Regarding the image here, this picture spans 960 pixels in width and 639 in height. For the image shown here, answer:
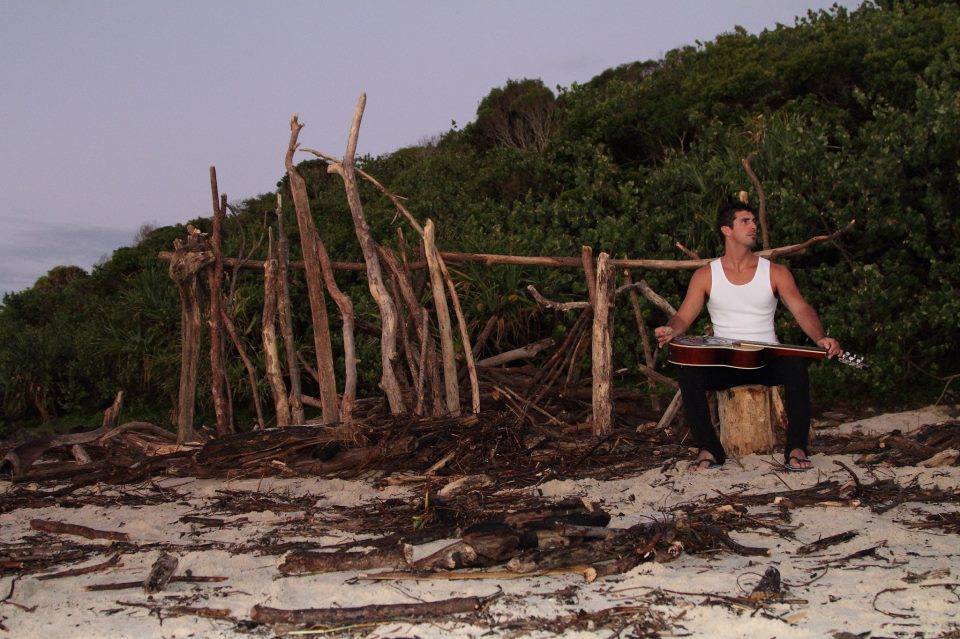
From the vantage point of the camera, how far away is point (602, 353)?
20.7 ft

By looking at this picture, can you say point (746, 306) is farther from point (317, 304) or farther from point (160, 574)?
point (160, 574)

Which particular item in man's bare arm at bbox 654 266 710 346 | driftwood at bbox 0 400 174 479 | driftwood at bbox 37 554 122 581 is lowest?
driftwood at bbox 37 554 122 581

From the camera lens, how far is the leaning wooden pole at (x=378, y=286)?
6559 mm

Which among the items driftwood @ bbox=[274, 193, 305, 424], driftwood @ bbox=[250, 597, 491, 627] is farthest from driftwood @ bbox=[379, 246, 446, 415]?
driftwood @ bbox=[250, 597, 491, 627]

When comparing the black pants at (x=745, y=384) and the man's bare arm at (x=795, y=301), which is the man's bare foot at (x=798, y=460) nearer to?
the black pants at (x=745, y=384)

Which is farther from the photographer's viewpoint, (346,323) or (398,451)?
(346,323)

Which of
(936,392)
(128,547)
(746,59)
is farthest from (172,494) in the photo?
(746,59)

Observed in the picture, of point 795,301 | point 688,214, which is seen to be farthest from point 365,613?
point 688,214

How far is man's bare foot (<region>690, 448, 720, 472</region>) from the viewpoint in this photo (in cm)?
544

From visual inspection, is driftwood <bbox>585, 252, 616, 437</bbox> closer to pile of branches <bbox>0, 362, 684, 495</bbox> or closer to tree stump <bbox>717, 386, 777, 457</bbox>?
pile of branches <bbox>0, 362, 684, 495</bbox>

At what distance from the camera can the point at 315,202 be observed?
14562 mm

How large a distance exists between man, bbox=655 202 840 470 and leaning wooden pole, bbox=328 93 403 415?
78.9 inches

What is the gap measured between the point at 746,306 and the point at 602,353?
1201 mm

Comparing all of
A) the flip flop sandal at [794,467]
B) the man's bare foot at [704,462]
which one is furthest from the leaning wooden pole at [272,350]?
the flip flop sandal at [794,467]
